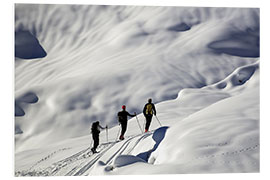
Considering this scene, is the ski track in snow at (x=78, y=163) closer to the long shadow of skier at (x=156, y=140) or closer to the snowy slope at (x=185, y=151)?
the snowy slope at (x=185, y=151)

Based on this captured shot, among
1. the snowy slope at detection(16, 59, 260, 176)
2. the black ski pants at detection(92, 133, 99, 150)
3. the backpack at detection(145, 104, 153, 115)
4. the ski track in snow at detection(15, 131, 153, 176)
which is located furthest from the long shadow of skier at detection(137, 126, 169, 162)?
the black ski pants at detection(92, 133, 99, 150)

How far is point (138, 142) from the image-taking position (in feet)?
27.8

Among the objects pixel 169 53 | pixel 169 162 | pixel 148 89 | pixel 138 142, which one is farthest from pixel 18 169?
pixel 169 53

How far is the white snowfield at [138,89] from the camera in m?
6.55

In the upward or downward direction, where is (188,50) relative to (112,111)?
upward

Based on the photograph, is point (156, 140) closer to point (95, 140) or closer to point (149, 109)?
point (149, 109)

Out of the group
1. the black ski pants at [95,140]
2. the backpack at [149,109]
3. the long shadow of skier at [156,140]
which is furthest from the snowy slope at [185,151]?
the backpack at [149,109]

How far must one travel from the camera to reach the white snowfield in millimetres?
6551

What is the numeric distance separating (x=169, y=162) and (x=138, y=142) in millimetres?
2456

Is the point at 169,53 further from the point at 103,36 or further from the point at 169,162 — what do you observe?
the point at 169,162

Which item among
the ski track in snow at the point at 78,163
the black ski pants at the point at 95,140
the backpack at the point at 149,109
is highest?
the backpack at the point at 149,109

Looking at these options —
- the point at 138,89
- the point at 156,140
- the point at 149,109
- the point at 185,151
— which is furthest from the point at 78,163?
the point at 138,89

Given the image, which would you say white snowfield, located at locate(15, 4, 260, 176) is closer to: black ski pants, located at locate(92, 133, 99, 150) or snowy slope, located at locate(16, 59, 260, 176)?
snowy slope, located at locate(16, 59, 260, 176)

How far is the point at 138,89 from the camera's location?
18922 millimetres
